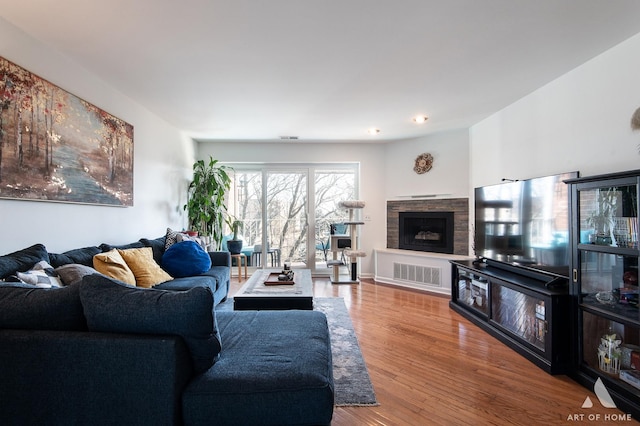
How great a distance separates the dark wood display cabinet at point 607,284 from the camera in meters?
1.75

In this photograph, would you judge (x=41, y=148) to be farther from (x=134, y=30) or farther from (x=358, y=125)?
(x=358, y=125)

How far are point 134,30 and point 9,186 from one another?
136 centimetres

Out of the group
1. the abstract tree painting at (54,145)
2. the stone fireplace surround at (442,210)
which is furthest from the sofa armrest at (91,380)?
the stone fireplace surround at (442,210)

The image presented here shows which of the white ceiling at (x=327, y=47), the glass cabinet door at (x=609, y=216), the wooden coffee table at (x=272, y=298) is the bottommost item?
the wooden coffee table at (x=272, y=298)

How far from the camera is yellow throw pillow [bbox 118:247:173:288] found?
254 cm

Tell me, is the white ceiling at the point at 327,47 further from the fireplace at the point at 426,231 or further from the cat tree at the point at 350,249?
the cat tree at the point at 350,249

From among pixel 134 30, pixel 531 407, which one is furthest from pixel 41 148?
pixel 531 407

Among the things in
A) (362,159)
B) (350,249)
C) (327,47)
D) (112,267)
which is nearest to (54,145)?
(112,267)

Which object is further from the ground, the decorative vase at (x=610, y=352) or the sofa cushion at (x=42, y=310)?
the sofa cushion at (x=42, y=310)

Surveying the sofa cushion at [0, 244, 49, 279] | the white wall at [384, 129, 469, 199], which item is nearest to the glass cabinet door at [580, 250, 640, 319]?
the white wall at [384, 129, 469, 199]

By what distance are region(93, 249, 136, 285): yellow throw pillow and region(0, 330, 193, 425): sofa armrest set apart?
1269mm

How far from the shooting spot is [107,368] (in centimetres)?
107

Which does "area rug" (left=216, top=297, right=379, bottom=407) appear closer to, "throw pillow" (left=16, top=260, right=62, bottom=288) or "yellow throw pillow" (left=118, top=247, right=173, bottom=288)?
"yellow throw pillow" (left=118, top=247, right=173, bottom=288)

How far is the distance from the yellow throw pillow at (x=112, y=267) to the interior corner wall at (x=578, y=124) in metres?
3.93
